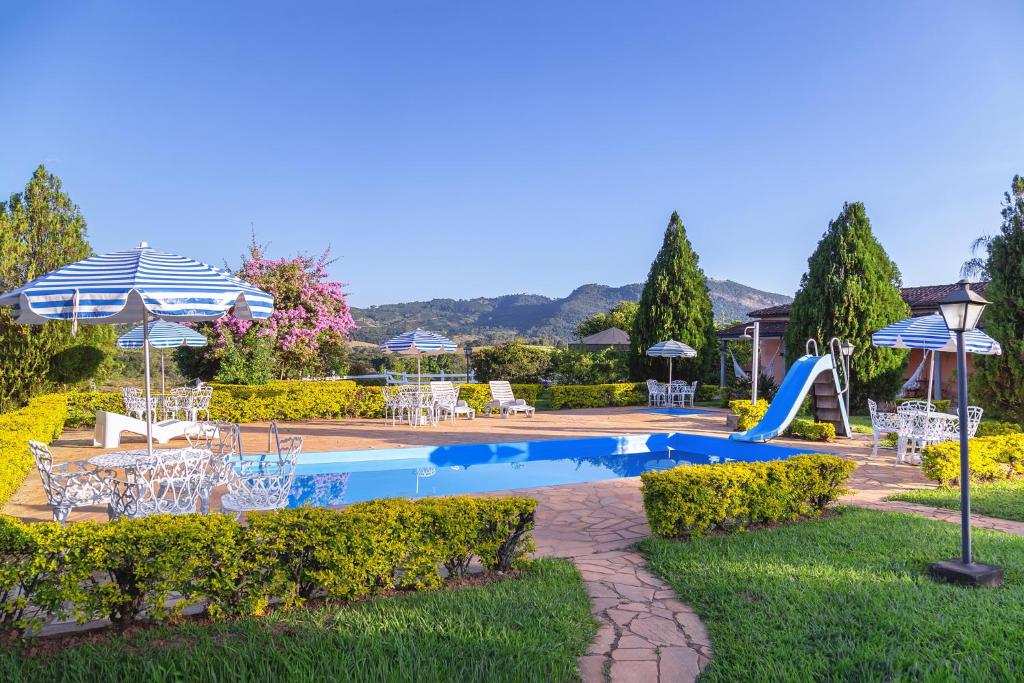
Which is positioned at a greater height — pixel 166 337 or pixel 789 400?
pixel 166 337

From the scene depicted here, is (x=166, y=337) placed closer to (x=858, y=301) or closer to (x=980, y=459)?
(x=980, y=459)

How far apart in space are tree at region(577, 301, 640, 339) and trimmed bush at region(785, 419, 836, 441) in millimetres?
15090

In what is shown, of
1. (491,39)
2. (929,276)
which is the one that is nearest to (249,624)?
(491,39)

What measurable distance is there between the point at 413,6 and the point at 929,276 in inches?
893

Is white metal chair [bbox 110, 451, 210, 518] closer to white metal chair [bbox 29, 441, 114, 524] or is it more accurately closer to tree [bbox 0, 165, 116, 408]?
white metal chair [bbox 29, 441, 114, 524]

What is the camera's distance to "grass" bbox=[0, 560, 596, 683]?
2.93 meters

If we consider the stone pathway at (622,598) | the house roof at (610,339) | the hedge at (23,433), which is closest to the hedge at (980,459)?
the stone pathway at (622,598)

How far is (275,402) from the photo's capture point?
14.4 m

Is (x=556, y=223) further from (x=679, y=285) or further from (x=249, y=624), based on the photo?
(x=249, y=624)

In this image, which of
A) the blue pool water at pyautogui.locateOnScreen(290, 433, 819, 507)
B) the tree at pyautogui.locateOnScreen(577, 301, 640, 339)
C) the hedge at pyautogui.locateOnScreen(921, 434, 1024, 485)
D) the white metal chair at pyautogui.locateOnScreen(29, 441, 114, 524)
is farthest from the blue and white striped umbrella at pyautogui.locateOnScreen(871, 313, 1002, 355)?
the tree at pyautogui.locateOnScreen(577, 301, 640, 339)

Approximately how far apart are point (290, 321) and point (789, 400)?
44.4ft

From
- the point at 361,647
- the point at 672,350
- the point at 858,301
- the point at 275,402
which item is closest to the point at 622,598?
the point at 361,647

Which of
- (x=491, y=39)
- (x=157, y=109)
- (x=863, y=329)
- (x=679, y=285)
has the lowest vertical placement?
(x=863, y=329)

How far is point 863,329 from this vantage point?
15961 millimetres
